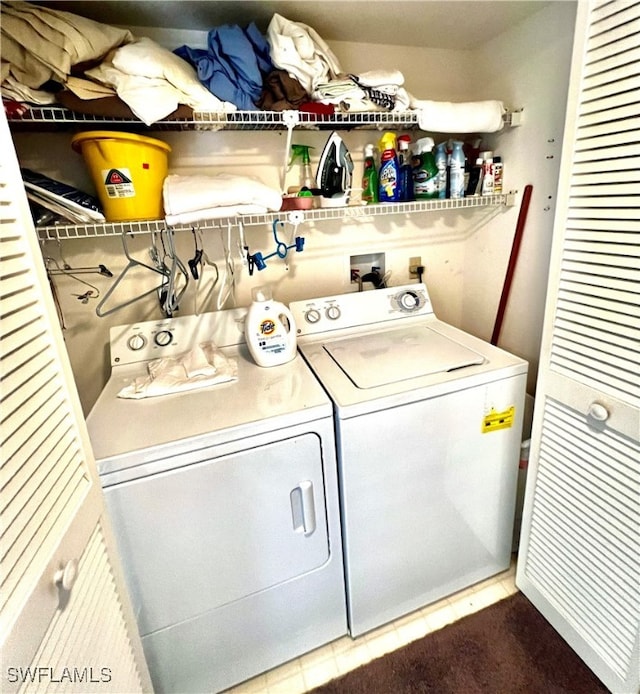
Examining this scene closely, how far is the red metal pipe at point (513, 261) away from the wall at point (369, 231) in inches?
2.1

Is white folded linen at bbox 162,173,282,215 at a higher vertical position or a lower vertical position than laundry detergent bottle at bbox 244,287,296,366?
higher

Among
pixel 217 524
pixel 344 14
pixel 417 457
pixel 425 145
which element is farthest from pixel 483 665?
pixel 344 14

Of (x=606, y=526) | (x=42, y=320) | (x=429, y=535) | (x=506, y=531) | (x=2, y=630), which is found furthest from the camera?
(x=506, y=531)

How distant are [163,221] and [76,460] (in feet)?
2.80

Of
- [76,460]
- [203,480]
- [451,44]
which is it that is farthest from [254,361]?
[451,44]

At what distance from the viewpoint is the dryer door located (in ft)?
3.77

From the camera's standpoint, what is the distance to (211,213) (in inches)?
55.2

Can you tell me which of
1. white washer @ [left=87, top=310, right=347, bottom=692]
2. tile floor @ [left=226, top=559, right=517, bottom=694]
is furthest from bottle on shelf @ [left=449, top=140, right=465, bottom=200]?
tile floor @ [left=226, top=559, right=517, bottom=694]

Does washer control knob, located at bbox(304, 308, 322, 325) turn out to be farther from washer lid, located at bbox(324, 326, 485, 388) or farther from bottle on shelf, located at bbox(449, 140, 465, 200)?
bottle on shelf, located at bbox(449, 140, 465, 200)

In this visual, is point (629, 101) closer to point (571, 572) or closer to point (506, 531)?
point (571, 572)

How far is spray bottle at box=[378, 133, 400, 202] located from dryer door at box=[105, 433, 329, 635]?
115 cm

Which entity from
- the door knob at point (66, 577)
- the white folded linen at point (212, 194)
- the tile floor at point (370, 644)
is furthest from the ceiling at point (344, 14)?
the tile floor at point (370, 644)

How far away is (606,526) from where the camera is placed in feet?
4.19

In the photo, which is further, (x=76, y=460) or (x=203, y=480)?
(x=203, y=480)
